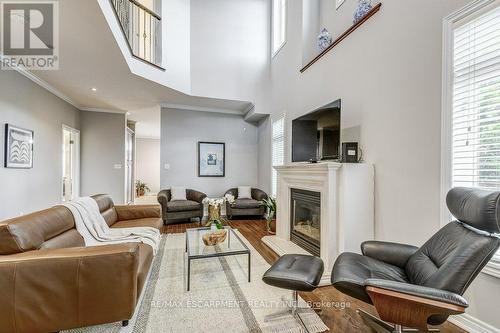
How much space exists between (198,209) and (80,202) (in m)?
2.59

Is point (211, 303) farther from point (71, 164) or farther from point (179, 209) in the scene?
point (71, 164)

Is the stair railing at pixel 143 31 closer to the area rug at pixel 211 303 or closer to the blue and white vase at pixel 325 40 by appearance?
the blue and white vase at pixel 325 40

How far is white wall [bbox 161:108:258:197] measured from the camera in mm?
5848

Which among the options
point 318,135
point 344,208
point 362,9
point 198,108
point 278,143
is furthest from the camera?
point 198,108

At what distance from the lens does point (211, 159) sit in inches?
242

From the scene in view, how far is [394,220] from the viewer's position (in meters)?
2.33

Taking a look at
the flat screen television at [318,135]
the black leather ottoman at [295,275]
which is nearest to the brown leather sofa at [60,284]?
the black leather ottoman at [295,275]

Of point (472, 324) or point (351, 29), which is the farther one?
point (351, 29)

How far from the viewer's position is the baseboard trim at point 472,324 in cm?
159

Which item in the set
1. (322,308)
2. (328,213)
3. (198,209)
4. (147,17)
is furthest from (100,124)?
(322,308)

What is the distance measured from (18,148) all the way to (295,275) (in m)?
4.42

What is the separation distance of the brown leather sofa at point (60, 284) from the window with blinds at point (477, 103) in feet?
8.30

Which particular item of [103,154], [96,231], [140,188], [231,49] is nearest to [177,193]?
[103,154]

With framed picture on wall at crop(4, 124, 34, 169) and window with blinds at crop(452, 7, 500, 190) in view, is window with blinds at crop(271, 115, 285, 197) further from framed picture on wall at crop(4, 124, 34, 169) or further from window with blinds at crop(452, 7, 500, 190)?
framed picture on wall at crop(4, 124, 34, 169)
